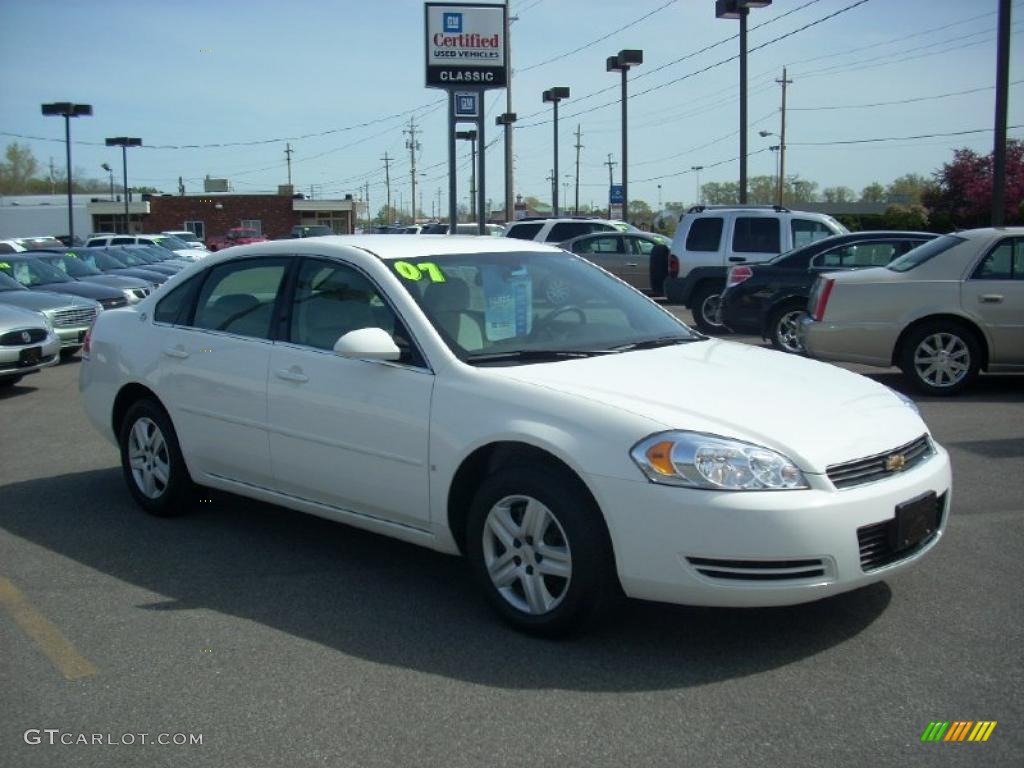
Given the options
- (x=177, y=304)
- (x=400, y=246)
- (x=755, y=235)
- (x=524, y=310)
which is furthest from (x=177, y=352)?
(x=755, y=235)

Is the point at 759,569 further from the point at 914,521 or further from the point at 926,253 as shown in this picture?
the point at 926,253

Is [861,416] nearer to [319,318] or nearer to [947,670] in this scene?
[947,670]

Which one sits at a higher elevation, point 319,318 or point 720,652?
point 319,318

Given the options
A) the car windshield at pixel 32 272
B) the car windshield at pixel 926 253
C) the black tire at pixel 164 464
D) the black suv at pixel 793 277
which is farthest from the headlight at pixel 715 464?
the car windshield at pixel 32 272

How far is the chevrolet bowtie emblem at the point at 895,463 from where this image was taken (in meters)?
4.23

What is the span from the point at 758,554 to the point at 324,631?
1.83 m

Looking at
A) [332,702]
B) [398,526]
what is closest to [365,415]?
[398,526]

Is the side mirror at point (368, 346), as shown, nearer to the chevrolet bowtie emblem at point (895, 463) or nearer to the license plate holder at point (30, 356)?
the chevrolet bowtie emblem at point (895, 463)

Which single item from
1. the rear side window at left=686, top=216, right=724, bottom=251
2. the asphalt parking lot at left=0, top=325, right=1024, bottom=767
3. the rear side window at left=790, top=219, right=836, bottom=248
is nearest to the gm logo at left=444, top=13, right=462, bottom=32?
the rear side window at left=686, top=216, right=724, bottom=251

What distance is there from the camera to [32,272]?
655 inches

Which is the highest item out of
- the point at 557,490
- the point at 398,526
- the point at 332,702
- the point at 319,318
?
the point at 319,318

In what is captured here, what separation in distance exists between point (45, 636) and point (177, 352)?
1.99m

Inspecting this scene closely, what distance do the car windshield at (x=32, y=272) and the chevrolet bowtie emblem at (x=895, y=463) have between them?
14.6 meters

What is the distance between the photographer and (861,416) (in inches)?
174
